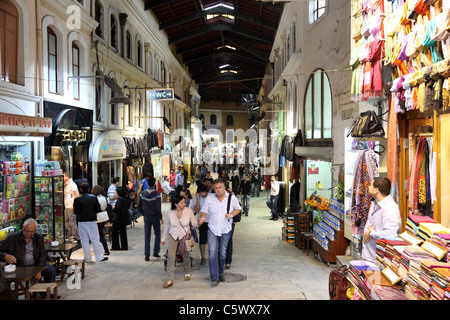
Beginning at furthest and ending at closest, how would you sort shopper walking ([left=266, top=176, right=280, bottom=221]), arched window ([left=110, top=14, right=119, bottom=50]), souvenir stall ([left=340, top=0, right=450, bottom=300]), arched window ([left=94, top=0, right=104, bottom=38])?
arched window ([left=110, top=14, right=119, bottom=50])
shopper walking ([left=266, top=176, right=280, bottom=221])
arched window ([left=94, top=0, right=104, bottom=38])
souvenir stall ([left=340, top=0, right=450, bottom=300])

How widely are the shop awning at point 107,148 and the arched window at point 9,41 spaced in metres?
4.58

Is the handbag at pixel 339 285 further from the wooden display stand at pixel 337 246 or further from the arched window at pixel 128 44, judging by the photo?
the arched window at pixel 128 44

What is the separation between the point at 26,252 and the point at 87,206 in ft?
8.38

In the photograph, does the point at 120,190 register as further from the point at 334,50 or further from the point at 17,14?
the point at 334,50

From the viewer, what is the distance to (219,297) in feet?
21.1

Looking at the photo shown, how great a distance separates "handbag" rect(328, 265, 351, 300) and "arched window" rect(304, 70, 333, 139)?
6389mm

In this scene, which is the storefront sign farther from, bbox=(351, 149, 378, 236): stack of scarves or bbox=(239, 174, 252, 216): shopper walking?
bbox=(239, 174, 252, 216): shopper walking

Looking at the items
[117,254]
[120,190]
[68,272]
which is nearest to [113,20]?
[120,190]

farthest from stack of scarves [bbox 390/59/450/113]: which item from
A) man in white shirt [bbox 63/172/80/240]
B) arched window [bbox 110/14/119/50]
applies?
arched window [bbox 110/14/119/50]

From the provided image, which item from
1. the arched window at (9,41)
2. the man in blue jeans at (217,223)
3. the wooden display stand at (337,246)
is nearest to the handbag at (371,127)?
the man in blue jeans at (217,223)

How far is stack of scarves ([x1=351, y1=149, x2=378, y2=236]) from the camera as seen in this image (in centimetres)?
662

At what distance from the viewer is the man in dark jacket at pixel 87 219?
346 inches

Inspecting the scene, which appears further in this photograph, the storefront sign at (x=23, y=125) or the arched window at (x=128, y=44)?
the arched window at (x=128, y=44)

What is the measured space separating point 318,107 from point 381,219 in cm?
765
